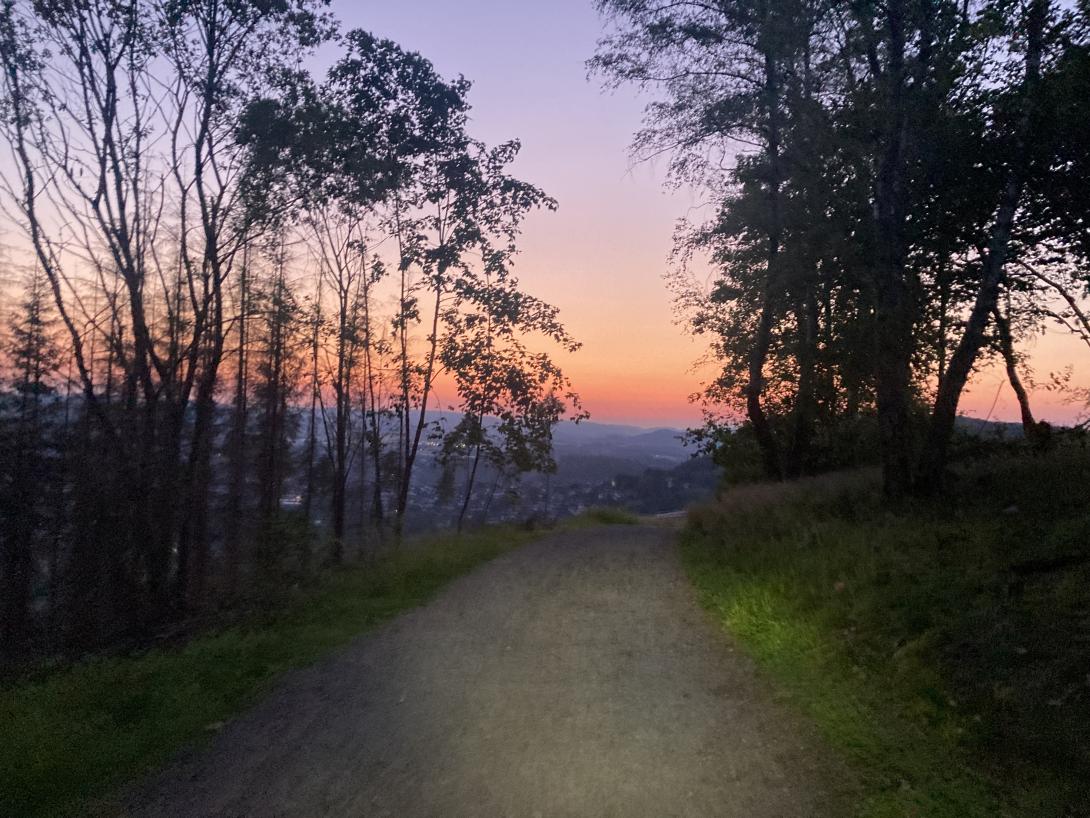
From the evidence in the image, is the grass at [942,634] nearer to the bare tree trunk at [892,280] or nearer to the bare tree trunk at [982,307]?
the bare tree trunk at [982,307]

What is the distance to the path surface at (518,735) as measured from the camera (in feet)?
13.7

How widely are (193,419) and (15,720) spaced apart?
1061cm

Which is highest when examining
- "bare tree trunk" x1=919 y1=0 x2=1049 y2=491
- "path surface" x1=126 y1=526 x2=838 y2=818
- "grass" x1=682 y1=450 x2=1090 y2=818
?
"bare tree trunk" x1=919 y1=0 x2=1049 y2=491

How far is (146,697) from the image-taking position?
245 inches

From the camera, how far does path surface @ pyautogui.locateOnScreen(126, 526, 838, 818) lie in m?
4.18

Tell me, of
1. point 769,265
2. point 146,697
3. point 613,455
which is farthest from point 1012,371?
point 613,455

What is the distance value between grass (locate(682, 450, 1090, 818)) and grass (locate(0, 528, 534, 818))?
181 inches

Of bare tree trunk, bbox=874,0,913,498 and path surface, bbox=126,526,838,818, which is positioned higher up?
bare tree trunk, bbox=874,0,913,498

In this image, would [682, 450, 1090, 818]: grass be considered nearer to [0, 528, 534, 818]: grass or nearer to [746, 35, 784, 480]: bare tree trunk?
[0, 528, 534, 818]: grass

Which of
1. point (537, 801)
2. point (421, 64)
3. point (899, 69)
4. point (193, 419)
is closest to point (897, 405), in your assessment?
point (899, 69)

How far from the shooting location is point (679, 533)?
15016 mm

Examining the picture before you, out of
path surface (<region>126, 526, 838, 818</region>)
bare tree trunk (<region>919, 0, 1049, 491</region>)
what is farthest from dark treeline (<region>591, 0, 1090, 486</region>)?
path surface (<region>126, 526, 838, 818</region>)

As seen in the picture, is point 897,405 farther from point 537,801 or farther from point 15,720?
Result: point 15,720

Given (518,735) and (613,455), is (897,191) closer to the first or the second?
(518,735)
